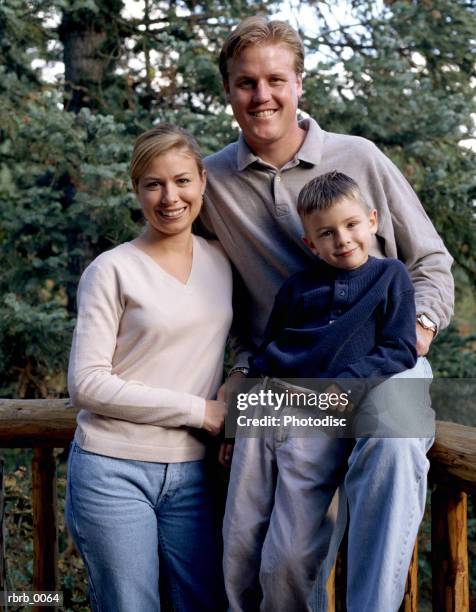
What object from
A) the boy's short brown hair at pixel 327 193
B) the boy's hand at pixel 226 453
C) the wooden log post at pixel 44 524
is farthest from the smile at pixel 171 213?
the wooden log post at pixel 44 524

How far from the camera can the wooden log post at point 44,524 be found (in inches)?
127

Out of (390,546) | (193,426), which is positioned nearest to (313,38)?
(193,426)

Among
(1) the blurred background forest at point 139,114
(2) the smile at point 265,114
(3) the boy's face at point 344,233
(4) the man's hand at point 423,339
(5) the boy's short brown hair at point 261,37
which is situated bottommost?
(4) the man's hand at point 423,339

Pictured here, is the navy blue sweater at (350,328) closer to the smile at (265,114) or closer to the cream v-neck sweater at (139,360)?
the cream v-neck sweater at (139,360)

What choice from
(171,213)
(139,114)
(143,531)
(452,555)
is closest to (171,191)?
(171,213)

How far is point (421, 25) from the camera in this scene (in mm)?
5816

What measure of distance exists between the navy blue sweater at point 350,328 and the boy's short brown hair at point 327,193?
20cm

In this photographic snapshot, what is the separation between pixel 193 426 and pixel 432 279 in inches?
36.1

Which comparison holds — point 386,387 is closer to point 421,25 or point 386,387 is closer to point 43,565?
point 43,565

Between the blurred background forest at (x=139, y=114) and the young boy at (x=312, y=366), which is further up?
the blurred background forest at (x=139, y=114)

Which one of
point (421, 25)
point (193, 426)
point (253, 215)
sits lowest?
point (193, 426)

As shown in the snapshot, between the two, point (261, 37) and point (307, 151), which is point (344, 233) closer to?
point (307, 151)

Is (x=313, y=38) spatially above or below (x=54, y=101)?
above

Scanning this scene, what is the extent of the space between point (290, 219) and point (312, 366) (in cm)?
62
